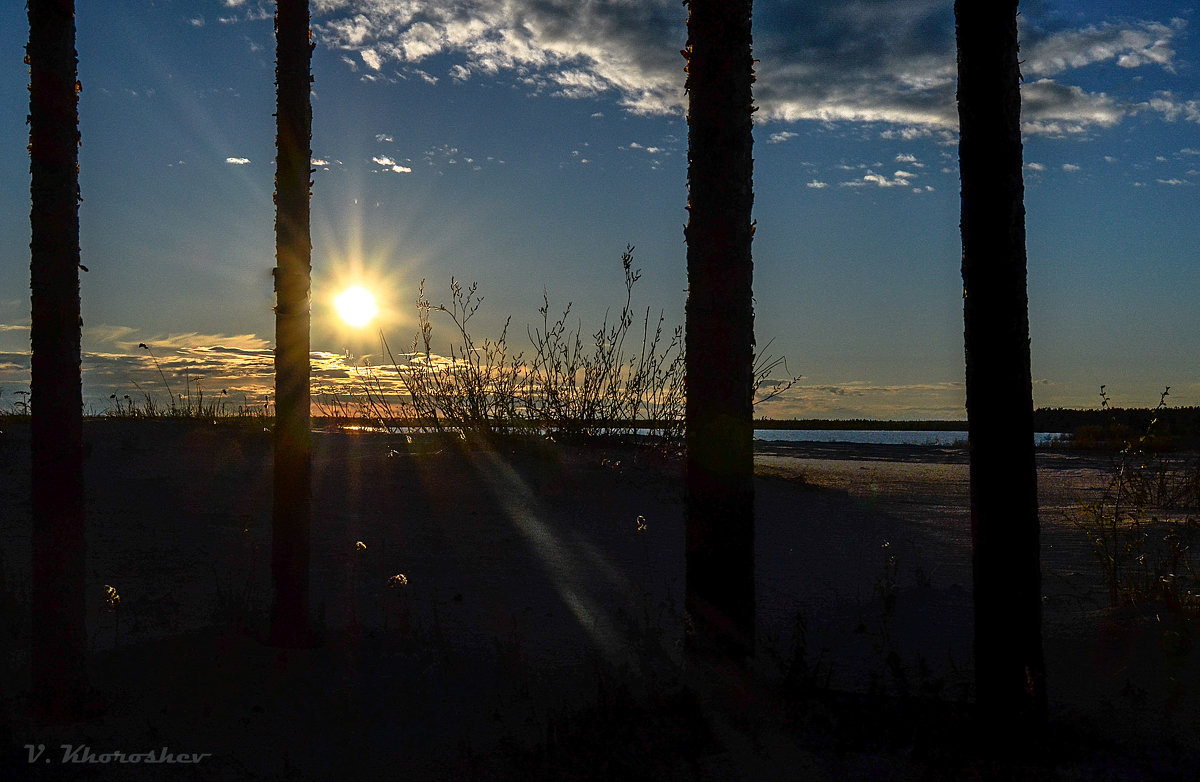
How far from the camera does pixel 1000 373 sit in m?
2.85

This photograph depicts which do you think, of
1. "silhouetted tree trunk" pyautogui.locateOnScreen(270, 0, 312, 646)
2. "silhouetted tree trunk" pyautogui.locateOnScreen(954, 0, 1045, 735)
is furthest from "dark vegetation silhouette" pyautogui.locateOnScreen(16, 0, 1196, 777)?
"silhouetted tree trunk" pyautogui.locateOnScreen(270, 0, 312, 646)

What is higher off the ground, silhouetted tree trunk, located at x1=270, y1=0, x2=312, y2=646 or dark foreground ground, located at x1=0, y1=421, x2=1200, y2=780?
silhouetted tree trunk, located at x1=270, y1=0, x2=312, y2=646

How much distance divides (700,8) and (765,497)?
6.25 meters

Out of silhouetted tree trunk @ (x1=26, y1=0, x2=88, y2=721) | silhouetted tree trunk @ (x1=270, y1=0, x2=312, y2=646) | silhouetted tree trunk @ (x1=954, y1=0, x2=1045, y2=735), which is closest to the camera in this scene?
silhouetted tree trunk @ (x1=954, y1=0, x2=1045, y2=735)

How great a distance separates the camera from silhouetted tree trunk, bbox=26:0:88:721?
305cm

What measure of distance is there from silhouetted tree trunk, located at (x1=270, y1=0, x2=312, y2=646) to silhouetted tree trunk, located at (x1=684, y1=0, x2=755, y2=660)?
188 centimetres

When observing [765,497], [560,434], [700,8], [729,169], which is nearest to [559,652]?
[729,169]

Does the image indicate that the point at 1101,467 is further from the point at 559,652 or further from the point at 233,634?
the point at 233,634

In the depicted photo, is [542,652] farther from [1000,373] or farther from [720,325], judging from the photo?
[1000,373]

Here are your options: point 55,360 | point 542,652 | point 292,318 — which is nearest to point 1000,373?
point 542,652

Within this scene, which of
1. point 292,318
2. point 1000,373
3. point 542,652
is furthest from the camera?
point 542,652

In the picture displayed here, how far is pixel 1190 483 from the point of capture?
9.34 metres

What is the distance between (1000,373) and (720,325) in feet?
3.41

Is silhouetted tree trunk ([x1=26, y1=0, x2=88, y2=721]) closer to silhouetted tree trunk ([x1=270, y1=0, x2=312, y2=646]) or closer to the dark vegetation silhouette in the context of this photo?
the dark vegetation silhouette
